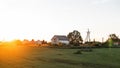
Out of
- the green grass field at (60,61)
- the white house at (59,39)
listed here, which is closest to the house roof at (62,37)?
the white house at (59,39)

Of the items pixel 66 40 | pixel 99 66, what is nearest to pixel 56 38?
pixel 66 40

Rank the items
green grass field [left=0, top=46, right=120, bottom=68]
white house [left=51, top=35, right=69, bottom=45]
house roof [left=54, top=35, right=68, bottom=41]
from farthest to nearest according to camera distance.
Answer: house roof [left=54, top=35, right=68, bottom=41], white house [left=51, top=35, right=69, bottom=45], green grass field [left=0, top=46, right=120, bottom=68]

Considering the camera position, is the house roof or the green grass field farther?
the house roof

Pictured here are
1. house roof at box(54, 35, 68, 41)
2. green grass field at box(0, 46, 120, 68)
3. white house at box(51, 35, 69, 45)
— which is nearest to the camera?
green grass field at box(0, 46, 120, 68)

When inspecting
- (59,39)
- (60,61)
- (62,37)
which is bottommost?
(60,61)

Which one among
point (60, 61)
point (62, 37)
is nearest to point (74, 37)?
point (62, 37)

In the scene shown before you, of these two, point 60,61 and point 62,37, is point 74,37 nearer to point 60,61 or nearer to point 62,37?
point 62,37

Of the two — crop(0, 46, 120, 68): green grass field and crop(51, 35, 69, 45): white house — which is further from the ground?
crop(51, 35, 69, 45): white house

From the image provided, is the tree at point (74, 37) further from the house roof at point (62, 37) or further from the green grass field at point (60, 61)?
the green grass field at point (60, 61)

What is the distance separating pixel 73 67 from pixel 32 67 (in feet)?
16.5

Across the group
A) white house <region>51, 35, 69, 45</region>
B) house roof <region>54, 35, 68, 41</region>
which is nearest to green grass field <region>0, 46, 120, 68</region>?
white house <region>51, 35, 69, 45</region>

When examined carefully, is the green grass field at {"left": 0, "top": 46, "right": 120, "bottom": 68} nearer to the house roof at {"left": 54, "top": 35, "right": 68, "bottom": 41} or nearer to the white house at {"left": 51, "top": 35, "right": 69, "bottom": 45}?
the white house at {"left": 51, "top": 35, "right": 69, "bottom": 45}

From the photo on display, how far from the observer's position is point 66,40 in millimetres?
162125

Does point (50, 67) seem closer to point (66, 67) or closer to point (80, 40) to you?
point (66, 67)
